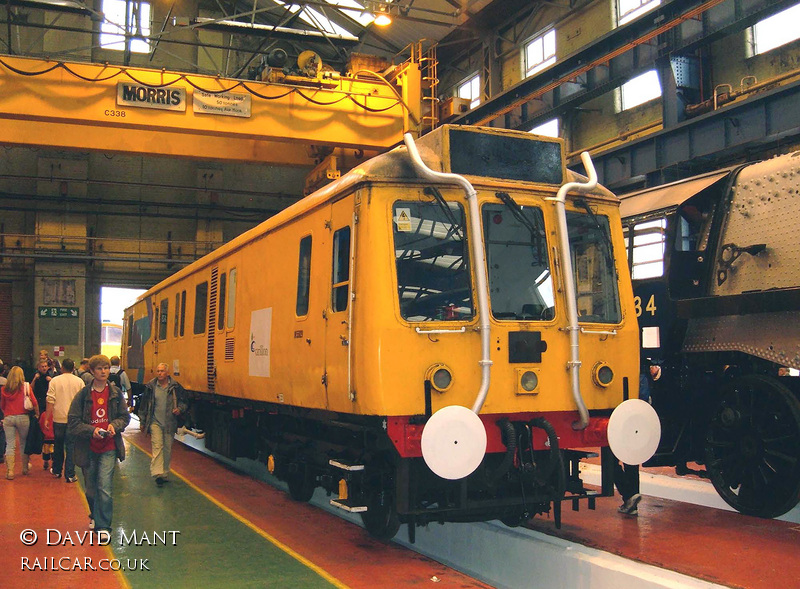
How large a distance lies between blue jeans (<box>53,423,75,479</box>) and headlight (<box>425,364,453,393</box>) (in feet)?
22.1

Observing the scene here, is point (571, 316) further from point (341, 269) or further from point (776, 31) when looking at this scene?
point (776, 31)

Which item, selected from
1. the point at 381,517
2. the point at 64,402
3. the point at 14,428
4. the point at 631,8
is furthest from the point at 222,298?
the point at 631,8

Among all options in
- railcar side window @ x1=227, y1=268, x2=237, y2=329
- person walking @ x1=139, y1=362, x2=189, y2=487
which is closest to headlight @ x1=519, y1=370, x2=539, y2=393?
railcar side window @ x1=227, y1=268, x2=237, y2=329

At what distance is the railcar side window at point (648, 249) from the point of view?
9.19m

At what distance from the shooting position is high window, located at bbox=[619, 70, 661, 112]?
69.2 ft

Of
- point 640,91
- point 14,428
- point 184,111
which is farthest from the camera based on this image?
point 640,91

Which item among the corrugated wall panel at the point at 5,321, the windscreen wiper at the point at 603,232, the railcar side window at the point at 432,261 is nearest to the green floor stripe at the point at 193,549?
the railcar side window at the point at 432,261

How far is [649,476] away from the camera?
1038 cm

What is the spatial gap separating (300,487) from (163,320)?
817cm

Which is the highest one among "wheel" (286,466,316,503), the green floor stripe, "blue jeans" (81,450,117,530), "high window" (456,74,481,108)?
"high window" (456,74,481,108)

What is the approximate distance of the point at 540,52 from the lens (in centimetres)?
2591

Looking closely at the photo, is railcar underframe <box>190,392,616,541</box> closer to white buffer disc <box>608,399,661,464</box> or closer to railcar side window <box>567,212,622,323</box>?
white buffer disc <box>608,399,661,464</box>

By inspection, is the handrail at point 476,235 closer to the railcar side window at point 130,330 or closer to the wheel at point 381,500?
the wheel at point 381,500

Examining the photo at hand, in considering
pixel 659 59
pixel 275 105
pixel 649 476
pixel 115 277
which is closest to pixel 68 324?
pixel 115 277
